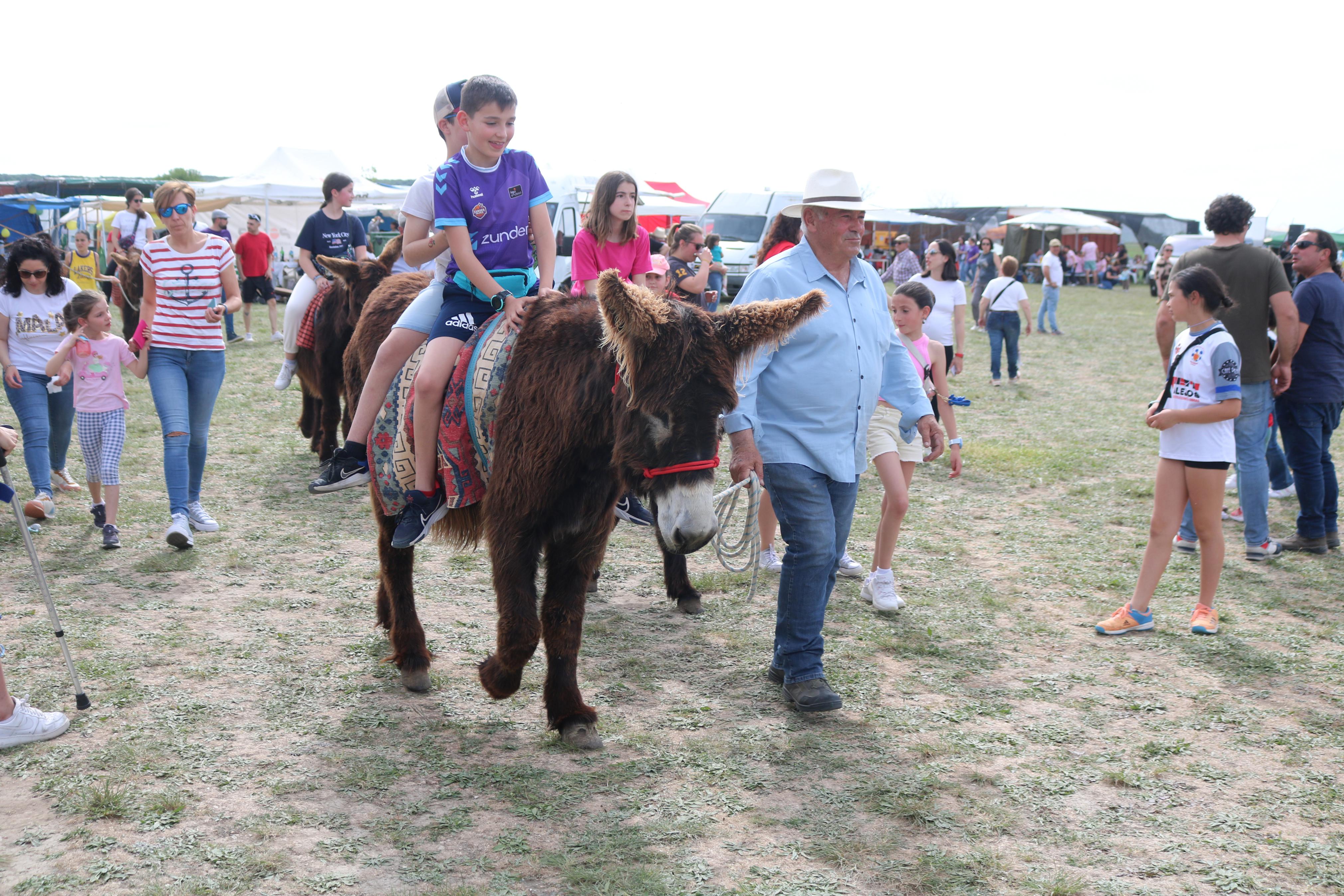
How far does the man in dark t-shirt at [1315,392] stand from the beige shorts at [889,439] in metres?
3.04

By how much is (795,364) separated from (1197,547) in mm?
4631

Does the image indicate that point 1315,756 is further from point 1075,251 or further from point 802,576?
point 1075,251

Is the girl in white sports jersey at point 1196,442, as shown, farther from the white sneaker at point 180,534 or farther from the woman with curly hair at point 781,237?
the white sneaker at point 180,534

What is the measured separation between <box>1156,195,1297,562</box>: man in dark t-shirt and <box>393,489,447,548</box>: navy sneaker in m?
4.98

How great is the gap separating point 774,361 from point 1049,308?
799 inches

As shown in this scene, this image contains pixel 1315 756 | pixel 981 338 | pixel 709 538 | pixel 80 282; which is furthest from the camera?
pixel 981 338

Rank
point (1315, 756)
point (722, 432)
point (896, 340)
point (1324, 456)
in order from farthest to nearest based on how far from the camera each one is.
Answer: point (1324, 456) < point (896, 340) < point (1315, 756) < point (722, 432)

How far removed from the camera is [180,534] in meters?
6.03

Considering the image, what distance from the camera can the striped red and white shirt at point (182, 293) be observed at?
6.07 metres

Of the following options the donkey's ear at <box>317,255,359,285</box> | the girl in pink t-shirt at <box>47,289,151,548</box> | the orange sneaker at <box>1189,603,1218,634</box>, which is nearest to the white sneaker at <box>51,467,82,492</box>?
the girl in pink t-shirt at <box>47,289,151,548</box>

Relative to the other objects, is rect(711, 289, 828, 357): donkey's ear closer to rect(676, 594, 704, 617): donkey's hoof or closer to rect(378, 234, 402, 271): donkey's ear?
rect(676, 594, 704, 617): donkey's hoof

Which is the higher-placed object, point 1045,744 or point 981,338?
point 981,338

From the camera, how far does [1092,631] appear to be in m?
5.32

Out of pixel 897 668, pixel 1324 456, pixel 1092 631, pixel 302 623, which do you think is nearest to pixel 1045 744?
pixel 897 668
